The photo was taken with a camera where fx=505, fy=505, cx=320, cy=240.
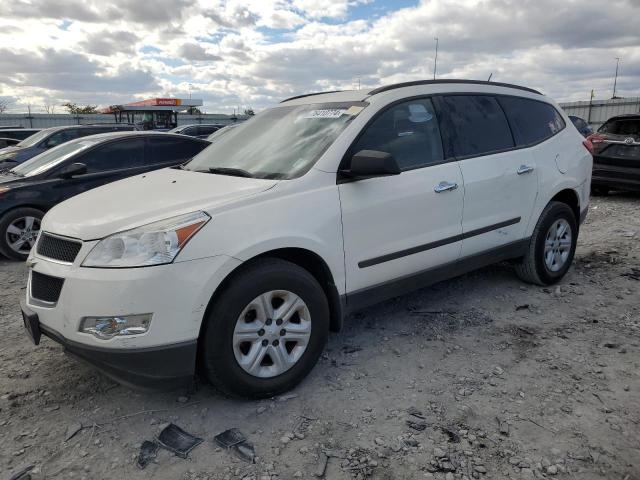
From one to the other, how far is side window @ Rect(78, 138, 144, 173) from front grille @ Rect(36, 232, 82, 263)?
4081 millimetres

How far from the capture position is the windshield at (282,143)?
127 inches

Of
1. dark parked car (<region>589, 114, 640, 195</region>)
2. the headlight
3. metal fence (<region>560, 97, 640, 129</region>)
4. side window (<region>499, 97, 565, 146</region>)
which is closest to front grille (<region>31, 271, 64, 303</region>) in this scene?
the headlight

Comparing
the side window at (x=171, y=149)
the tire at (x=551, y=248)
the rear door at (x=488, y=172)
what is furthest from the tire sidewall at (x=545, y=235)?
the side window at (x=171, y=149)

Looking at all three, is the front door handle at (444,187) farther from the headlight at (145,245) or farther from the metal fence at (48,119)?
the metal fence at (48,119)

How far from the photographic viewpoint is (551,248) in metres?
4.72

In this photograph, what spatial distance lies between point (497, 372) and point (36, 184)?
19.4 ft

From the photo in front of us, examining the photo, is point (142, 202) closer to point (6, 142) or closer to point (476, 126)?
point (476, 126)

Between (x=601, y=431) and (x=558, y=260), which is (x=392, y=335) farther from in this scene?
(x=558, y=260)

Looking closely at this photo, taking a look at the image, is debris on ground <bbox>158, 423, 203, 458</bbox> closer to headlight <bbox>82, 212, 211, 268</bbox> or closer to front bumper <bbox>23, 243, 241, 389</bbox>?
front bumper <bbox>23, 243, 241, 389</bbox>

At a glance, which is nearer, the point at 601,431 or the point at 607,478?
the point at 607,478

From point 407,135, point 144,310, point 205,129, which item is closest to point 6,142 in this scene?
point 205,129

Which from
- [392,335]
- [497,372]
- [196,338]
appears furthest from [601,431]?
[196,338]

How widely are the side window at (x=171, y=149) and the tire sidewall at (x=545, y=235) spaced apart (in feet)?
16.4

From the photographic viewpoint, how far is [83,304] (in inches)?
99.2
